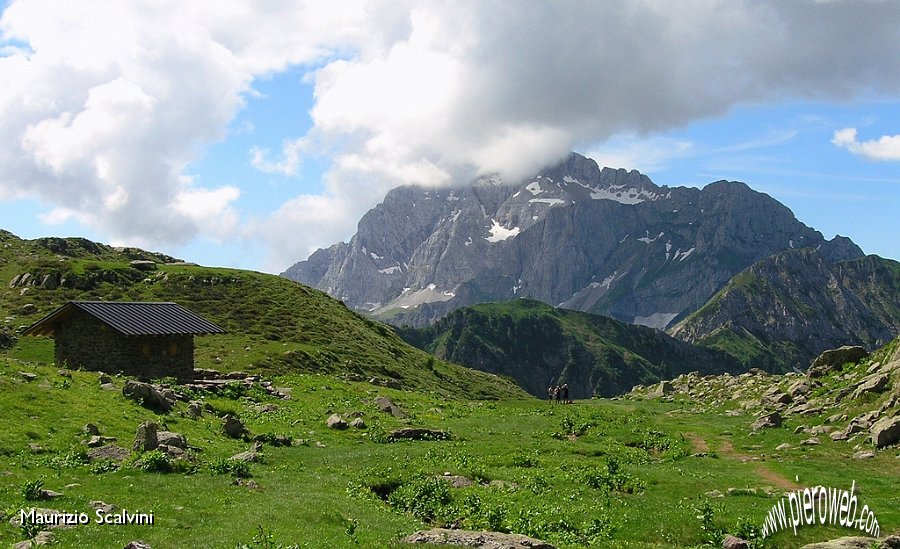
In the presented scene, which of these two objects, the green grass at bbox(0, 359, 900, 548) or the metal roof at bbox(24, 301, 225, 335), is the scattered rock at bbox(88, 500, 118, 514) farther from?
the metal roof at bbox(24, 301, 225, 335)

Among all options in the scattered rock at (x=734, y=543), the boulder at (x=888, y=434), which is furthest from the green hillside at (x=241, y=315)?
the scattered rock at (x=734, y=543)

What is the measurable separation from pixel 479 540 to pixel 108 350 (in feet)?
157

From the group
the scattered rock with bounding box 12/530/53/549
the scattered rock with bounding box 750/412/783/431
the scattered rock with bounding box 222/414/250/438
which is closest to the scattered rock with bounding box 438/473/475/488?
the scattered rock with bounding box 222/414/250/438

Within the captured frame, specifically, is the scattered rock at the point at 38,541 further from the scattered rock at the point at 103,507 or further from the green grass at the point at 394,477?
the scattered rock at the point at 103,507

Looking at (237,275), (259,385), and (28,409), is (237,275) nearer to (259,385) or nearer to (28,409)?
(259,385)

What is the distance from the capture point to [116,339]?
5538cm

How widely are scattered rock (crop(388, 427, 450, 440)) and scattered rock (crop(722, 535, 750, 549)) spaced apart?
23520 millimetres

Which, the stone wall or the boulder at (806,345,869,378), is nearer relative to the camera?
the stone wall

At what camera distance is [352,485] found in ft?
92.8

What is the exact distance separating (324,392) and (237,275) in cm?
7947

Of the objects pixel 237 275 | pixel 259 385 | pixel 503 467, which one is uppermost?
pixel 237 275

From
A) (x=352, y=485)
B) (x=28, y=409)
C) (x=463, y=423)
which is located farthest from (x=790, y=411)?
(x=28, y=409)

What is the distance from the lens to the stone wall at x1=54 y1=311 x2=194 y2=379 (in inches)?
2183

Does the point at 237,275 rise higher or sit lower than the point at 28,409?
higher
